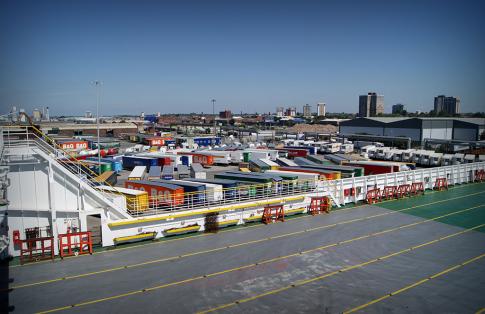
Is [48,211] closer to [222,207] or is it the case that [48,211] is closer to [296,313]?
[222,207]

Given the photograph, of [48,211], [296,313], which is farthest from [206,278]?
[48,211]

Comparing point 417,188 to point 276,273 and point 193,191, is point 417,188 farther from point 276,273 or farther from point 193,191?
point 276,273

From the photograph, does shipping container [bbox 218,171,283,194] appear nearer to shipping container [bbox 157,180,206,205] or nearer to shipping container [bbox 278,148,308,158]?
shipping container [bbox 157,180,206,205]

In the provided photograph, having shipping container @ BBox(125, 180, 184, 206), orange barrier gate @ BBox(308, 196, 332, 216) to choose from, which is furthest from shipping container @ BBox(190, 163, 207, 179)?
orange barrier gate @ BBox(308, 196, 332, 216)

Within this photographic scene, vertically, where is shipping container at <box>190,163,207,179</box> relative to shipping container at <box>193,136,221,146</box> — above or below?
below

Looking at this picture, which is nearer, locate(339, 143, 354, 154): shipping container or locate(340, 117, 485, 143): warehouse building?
locate(339, 143, 354, 154): shipping container

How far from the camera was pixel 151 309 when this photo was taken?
10.2 meters

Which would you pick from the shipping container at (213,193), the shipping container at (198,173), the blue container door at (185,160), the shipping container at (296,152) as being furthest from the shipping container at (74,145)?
the shipping container at (213,193)

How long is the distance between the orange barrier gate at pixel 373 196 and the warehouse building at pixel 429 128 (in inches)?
2272

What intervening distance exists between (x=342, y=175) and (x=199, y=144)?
4959 cm

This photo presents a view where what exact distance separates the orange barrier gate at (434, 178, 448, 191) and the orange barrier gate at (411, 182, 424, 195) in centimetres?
308

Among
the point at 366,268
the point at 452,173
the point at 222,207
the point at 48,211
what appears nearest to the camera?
the point at 366,268

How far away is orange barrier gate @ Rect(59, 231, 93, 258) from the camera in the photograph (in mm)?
13997

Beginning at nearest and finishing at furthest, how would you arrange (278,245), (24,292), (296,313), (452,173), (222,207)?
(296,313) < (24,292) < (278,245) < (222,207) < (452,173)
